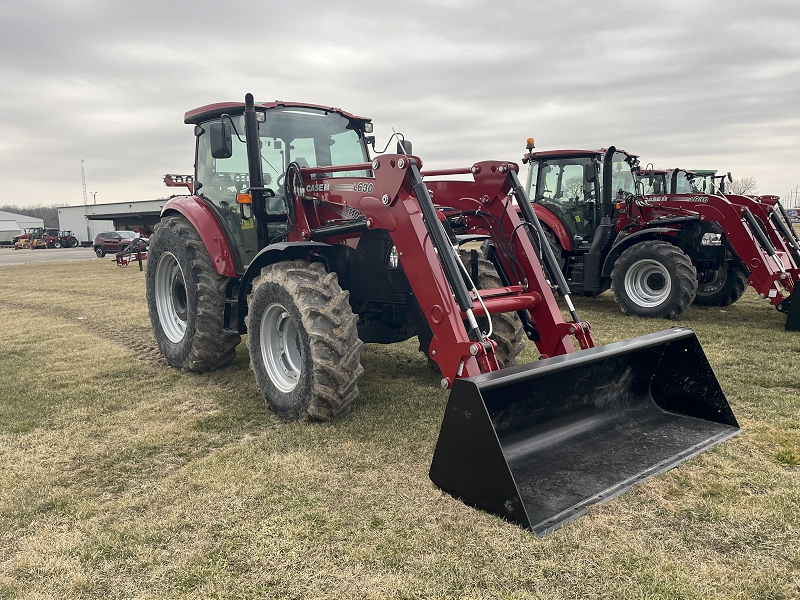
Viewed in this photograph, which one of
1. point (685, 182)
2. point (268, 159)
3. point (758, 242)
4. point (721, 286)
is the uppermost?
point (685, 182)

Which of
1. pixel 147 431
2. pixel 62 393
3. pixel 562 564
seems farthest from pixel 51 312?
pixel 562 564

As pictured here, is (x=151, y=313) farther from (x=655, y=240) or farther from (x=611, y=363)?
(x=655, y=240)

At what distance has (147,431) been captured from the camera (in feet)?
13.7

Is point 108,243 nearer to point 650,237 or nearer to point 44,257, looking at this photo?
point 44,257

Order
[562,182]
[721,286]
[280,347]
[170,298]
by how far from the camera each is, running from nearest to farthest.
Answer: [280,347]
[170,298]
[721,286]
[562,182]

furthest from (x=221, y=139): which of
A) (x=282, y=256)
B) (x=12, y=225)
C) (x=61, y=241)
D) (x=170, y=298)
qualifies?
(x=12, y=225)

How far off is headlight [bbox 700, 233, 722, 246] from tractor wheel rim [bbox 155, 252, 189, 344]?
712 cm

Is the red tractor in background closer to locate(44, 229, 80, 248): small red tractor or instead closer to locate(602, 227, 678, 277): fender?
locate(602, 227, 678, 277): fender

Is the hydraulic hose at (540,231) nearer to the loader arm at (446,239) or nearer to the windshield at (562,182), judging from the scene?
the loader arm at (446,239)

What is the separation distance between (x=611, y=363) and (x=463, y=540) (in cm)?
162

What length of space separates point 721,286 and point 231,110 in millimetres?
7961

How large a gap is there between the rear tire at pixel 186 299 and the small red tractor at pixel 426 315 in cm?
2

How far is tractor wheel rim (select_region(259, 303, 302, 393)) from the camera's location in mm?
4512

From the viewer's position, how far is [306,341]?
3.96 m
